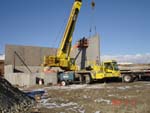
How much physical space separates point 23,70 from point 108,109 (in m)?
30.2

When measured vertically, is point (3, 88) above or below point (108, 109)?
above

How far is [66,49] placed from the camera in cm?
3406

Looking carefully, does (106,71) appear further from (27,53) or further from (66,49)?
(27,53)

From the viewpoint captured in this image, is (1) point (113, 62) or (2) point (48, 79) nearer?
(1) point (113, 62)

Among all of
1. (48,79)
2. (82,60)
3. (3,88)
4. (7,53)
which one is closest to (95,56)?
(82,60)

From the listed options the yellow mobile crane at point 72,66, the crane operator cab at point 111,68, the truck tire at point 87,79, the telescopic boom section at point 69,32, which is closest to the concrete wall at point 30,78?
the yellow mobile crane at point 72,66

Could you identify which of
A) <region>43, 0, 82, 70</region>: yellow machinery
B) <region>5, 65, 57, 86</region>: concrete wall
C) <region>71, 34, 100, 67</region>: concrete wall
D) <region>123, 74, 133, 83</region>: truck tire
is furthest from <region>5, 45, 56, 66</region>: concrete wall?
<region>123, 74, 133, 83</region>: truck tire

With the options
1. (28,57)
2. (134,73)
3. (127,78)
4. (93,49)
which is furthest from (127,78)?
(28,57)

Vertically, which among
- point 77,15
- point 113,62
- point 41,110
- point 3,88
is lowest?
A: point 41,110

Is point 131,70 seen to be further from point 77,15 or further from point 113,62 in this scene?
point 77,15

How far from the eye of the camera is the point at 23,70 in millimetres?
40250

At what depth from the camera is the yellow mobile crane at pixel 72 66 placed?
28062 millimetres

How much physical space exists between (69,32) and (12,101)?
21.8 m

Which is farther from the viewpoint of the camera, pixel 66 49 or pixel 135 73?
pixel 66 49
